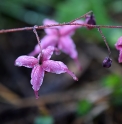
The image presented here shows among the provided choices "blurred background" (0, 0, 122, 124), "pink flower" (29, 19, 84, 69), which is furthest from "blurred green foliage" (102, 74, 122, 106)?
"pink flower" (29, 19, 84, 69)

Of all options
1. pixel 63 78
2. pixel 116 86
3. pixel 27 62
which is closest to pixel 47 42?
pixel 27 62

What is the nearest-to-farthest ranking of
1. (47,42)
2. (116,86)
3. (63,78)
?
(47,42)
(116,86)
(63,78)

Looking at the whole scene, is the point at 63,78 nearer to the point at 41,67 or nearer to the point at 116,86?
the point at 116,86

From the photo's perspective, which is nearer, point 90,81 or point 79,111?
point 79,111

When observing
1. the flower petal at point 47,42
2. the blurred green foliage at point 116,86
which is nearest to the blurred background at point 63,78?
the blurred green foliage at point 116,86

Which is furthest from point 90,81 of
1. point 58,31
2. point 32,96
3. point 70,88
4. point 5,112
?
point 58,31

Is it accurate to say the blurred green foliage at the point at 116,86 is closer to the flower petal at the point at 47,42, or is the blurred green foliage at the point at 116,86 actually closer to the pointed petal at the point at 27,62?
the flower petal at the point at 47,42

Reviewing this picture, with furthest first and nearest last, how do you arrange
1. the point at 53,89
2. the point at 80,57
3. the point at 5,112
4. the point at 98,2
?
the point at 98,2, the point at 80,57, the point at 53,89, the point at 5,112

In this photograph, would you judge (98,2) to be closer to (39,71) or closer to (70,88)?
(70,88)
